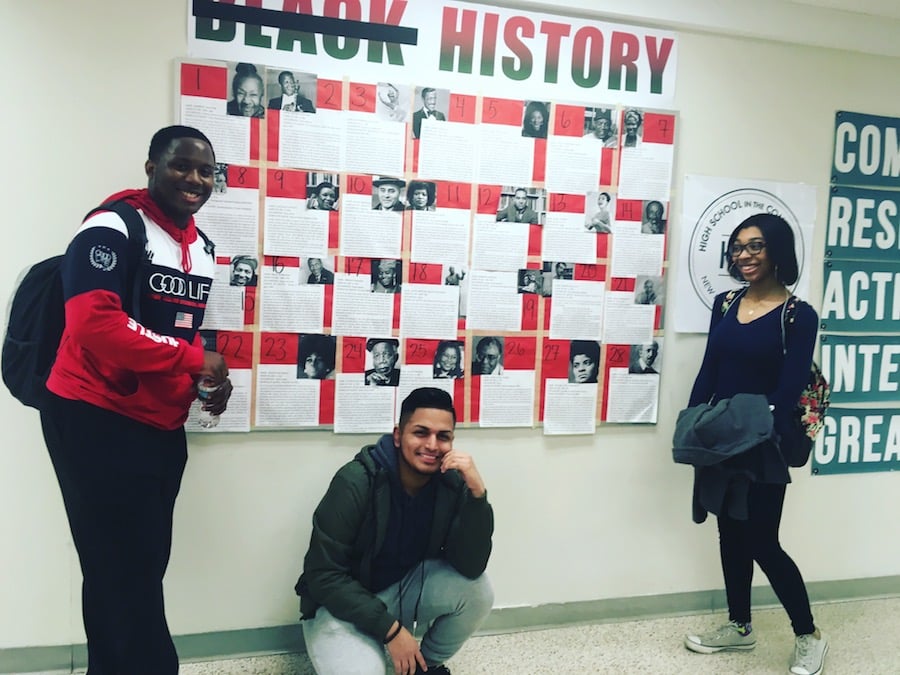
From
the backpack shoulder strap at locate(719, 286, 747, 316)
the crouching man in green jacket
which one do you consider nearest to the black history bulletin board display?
the backpack shoulder strap at locate(719, 286, 747, 316)

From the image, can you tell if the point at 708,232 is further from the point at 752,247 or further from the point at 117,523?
the point at 117,523

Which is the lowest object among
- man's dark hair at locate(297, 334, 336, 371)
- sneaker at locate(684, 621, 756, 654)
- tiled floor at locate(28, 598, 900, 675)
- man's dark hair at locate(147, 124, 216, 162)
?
tiled floor at locate(28, 598, 900, 675)

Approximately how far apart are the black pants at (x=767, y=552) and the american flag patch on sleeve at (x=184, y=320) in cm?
176

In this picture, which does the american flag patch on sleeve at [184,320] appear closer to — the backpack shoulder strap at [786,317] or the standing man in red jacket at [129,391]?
the standing man in red jacket at [129,391]

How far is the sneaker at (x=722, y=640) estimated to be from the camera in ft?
7.83

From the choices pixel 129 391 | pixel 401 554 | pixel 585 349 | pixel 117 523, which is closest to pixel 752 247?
pixel 585 349

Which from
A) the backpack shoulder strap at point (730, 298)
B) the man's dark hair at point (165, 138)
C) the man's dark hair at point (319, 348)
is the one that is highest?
the man's dark hair at point (165, 138)

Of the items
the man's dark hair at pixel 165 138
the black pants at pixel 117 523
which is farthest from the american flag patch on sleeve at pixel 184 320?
the man's dark hair at pixel 165 138

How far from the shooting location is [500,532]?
2.44 m

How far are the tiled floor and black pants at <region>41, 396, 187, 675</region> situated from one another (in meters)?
0.54

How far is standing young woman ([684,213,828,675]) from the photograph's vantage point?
2.14 metres

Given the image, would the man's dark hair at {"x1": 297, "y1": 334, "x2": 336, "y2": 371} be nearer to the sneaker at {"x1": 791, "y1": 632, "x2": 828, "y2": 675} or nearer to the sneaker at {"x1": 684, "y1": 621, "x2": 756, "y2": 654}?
the sneaker at {"x1": 684, "y1": 621, "x2": 756, "y2": 654}

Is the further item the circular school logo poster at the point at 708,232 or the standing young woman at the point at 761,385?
the circular school logo poster at the point at 708,232

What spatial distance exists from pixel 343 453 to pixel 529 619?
0.92m
